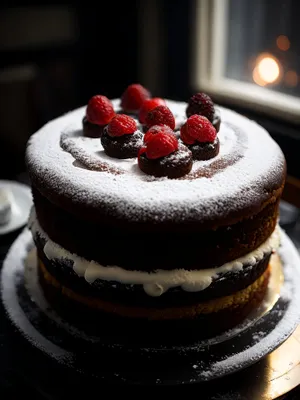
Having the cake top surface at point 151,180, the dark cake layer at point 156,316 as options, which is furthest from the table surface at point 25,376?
the cake top surface at point 151,180

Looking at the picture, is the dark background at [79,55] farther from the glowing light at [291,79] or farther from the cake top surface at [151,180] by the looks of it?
the cake top surface at [151,180]

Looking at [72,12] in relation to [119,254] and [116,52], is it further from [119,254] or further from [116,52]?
[119,254]

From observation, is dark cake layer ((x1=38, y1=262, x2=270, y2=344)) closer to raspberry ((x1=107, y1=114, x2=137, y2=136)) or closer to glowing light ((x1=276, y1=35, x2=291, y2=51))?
raspberry ((x1=107, y1=114, x2=137, y2=136))

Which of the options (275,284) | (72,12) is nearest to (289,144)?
(275,284)

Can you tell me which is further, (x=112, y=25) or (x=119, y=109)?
(x=112, y=25)

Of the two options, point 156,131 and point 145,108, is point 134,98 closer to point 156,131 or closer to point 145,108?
point 145,108

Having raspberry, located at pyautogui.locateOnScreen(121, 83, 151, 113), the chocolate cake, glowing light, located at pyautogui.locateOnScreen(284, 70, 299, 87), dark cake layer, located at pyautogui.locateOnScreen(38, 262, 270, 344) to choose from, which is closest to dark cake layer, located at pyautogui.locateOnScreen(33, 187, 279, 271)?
the chocolate cake

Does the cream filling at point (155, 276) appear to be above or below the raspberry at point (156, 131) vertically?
below
